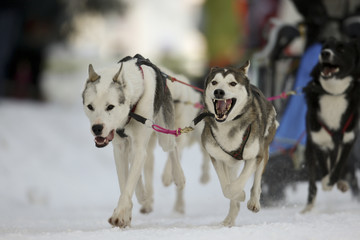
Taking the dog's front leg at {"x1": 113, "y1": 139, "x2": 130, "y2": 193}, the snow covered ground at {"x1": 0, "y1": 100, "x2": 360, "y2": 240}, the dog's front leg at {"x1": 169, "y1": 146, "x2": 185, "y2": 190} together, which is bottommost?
the snow covered ground at {"x1": 0, "y1": 100, "x2": 360, "y2": 240}

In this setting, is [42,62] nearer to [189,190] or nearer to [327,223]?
[189,190]

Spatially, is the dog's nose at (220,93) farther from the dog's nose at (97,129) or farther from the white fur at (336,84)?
the white fur at (336,84)

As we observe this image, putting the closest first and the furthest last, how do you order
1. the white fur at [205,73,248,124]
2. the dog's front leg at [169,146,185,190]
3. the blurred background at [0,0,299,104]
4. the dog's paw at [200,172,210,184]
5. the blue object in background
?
the white fur at [205,73,248,124] < the dog's front leg at [169,146,185,190] < the blue object in background < the dog's paw at [200,172,210,184] < the blurred background at [0,0,299,104]

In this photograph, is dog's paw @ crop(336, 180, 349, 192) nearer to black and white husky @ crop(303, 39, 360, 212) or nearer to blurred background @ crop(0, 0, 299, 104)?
black and white husky @ crop(303, 39, 360, 212)

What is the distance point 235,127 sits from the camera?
12.8 ft

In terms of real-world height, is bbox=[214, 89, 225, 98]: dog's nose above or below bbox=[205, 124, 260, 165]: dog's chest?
above

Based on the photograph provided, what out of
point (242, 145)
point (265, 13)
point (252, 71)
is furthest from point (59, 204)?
point (265, 13)

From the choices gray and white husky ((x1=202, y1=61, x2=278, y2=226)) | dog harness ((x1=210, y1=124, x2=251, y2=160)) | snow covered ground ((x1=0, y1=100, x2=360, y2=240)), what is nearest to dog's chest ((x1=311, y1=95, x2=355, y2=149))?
snow covered ground ((x1=0, y1=100, x2=360, y2=240))

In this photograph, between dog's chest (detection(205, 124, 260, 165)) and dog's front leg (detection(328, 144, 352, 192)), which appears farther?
dog's front leg (detection(328, 144, 352, 192))

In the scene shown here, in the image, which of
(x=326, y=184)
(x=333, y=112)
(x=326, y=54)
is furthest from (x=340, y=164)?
(x=326, y=54)

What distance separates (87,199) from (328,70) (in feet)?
12.3

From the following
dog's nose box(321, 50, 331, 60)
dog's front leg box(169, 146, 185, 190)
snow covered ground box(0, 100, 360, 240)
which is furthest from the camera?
dog's front leg box(169, 146, 185, 190)

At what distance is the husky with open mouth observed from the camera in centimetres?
380

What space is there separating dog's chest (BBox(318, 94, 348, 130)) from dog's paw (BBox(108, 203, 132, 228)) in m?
1.98
